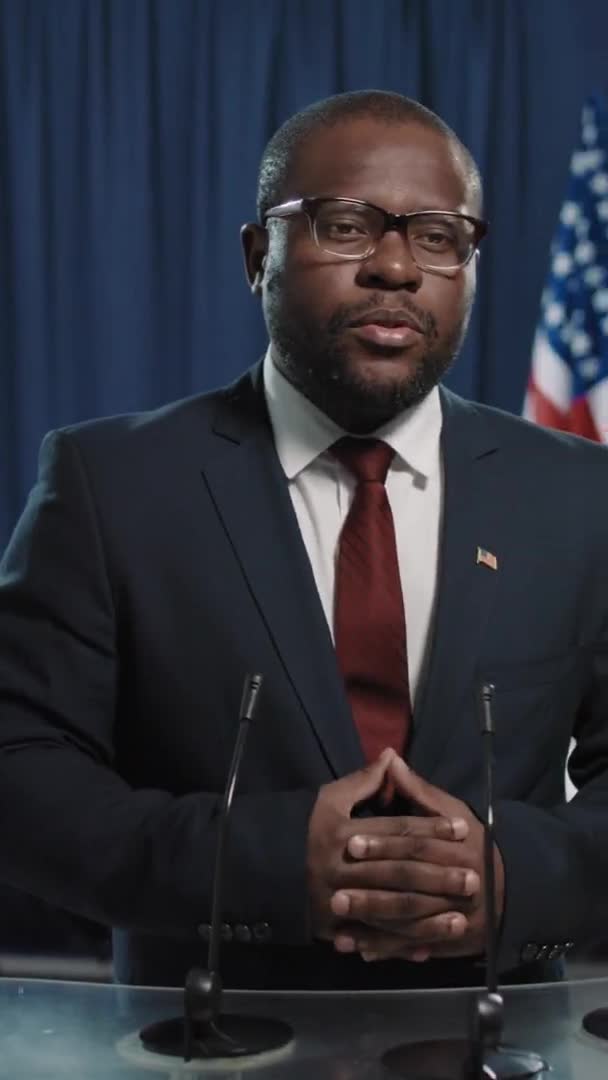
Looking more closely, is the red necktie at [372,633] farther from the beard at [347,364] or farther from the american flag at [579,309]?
the american flag at [579,309]

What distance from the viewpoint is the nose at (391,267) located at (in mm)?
1607

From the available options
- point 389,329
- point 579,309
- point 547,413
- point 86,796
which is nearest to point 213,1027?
point 86,796

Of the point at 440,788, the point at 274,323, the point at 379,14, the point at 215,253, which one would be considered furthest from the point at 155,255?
the point at 440,788

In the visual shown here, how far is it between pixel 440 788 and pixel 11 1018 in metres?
0.52

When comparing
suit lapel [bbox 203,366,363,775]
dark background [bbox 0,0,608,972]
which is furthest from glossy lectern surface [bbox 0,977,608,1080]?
dark background [bbox 0,0,608,972]

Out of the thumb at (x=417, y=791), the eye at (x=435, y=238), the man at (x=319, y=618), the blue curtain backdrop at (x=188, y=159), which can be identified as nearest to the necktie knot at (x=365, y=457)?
the man at (x=319, y=618)

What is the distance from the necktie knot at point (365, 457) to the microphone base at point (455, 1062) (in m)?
0.70

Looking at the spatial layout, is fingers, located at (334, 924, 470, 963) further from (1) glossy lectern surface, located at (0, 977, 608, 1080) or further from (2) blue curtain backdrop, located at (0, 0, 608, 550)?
(2) blue curtain backdrop, located at (0, 0, 608, 550)

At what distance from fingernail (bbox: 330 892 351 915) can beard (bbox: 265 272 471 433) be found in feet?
1.91

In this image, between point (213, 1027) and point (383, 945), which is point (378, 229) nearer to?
point (383, 945)

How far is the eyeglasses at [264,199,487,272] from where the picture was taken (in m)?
1.62

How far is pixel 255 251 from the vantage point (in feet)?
5.95

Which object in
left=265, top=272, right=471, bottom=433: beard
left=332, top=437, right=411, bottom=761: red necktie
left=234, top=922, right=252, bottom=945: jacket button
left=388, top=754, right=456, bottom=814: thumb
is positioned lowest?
left=234, top=922, right=252, bottom=945: jacket button

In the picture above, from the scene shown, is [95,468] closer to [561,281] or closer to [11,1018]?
[11,1018]
